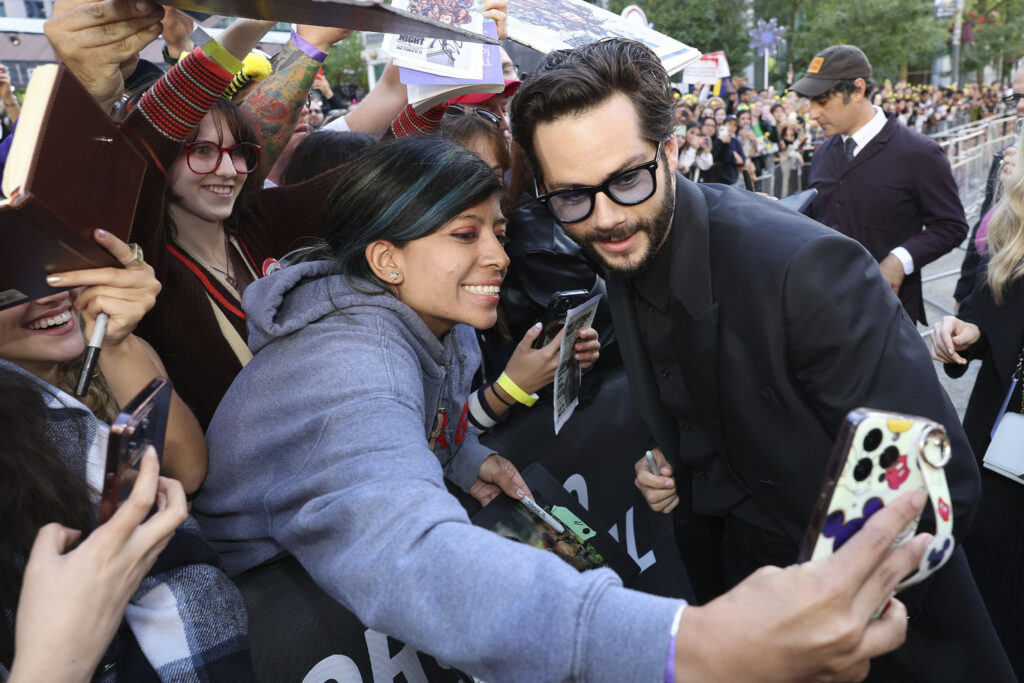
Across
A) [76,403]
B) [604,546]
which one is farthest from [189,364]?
[604,546]

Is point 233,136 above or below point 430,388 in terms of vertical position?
above

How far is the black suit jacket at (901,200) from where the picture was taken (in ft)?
17.2

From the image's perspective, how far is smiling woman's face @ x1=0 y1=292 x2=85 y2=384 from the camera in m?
1.89

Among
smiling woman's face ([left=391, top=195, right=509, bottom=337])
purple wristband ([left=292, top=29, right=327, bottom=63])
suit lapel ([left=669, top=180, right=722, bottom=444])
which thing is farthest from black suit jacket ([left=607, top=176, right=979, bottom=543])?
purple wristband ([left=292, top=29, right=327, bottom=63])

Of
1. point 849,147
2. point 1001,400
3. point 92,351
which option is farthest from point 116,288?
point 849,147

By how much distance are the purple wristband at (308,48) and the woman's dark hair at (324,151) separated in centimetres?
45

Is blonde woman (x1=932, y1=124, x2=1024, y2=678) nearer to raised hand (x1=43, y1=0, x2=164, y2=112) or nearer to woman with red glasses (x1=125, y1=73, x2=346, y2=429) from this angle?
woman with red glasses (x1=125, y1=73, x2=346, y2=429)

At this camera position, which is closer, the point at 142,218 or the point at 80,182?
the point at 80,182

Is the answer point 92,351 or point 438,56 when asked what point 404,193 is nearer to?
point 92,351

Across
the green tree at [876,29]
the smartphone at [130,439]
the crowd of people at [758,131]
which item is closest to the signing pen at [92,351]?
the smartphone at [130,439]

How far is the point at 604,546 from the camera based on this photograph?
2.51m

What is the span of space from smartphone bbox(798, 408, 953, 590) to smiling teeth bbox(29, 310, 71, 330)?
1798 millimetres

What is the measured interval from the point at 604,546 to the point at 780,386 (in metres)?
0.93

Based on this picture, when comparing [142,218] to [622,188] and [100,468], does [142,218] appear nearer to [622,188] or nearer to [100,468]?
[100,468]
